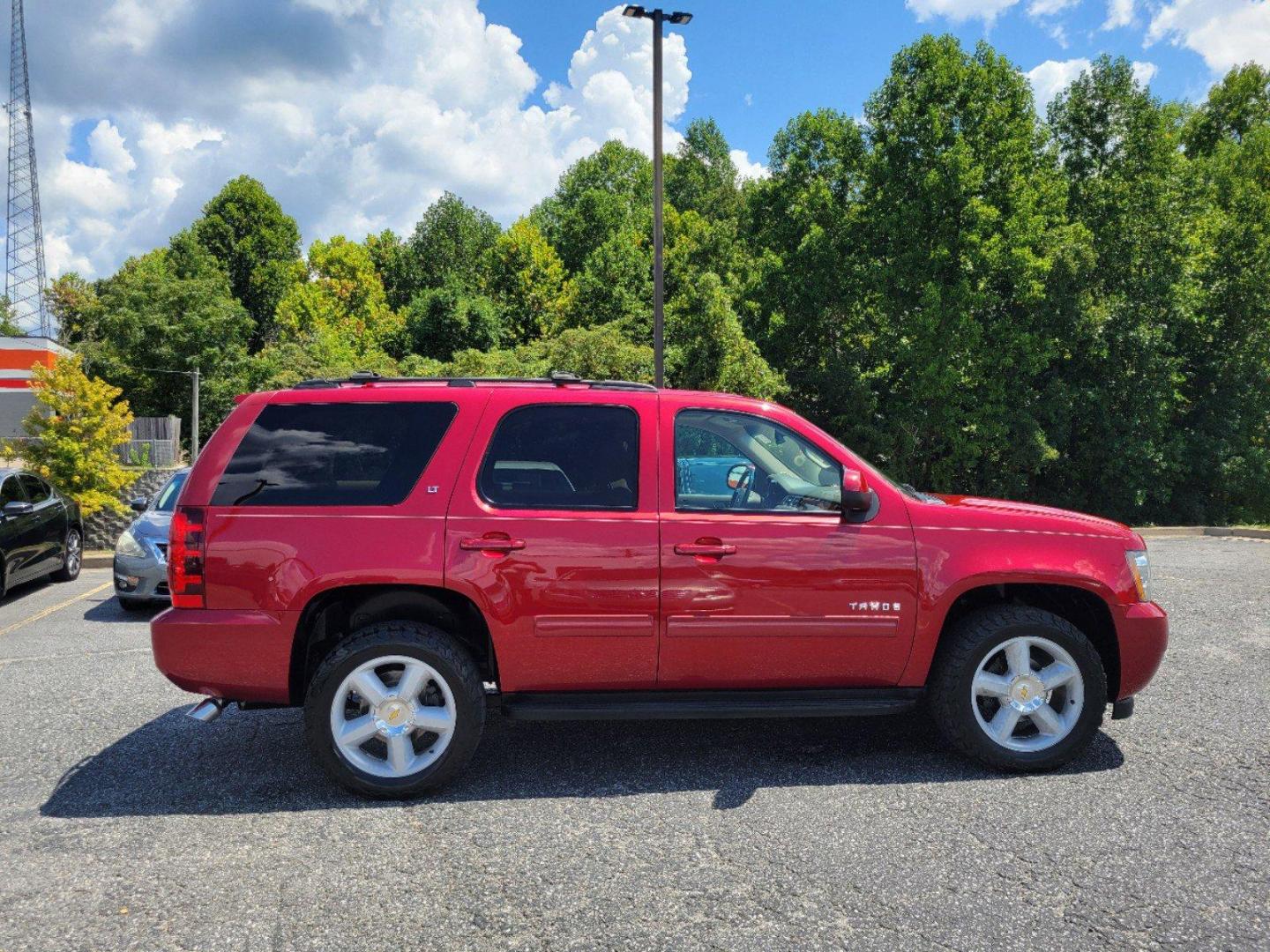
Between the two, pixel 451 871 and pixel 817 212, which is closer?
pixel 451 871

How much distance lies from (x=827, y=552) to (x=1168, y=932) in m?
1.91

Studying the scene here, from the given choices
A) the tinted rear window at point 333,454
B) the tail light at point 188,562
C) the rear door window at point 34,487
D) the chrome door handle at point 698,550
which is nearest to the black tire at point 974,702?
the chrome door handle at point 698,550

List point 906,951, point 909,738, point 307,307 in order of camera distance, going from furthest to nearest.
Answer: point 307,307 → point 909,738 → point 906,951

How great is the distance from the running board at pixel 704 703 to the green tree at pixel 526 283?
144 ft

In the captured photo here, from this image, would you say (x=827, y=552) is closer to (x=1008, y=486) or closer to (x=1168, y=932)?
(x=1168, y=932)

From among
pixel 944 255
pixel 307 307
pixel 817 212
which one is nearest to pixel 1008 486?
pixel 944 255

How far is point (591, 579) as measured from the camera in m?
4.19

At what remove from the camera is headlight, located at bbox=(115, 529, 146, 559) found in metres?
9.19

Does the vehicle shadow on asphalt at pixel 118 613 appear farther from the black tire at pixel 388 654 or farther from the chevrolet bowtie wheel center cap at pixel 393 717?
the chevrolet bowtie wheel center cap at pixel 393 717

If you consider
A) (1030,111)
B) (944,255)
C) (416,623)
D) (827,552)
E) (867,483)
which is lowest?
(416,623)

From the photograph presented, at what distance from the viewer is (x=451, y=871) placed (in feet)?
11.4

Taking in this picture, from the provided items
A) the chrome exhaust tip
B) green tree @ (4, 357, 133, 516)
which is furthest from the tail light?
green tree @ (4, 357, 133, 516)

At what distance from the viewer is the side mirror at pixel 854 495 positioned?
14.0ft

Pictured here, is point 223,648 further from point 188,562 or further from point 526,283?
point 526,283
